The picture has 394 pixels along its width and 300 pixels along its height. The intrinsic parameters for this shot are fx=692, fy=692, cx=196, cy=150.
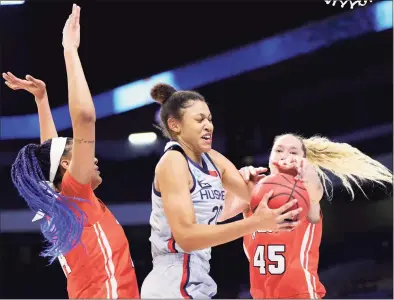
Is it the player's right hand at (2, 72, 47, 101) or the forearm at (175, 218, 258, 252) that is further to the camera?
the player's right hand at (2, 72, 47, 101)

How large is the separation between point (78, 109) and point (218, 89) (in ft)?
11.0

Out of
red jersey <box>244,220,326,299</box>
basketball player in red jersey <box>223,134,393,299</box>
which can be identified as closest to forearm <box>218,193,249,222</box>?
basketball player in red jersey <box>223,134,393,299</box>

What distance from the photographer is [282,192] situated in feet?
8.18

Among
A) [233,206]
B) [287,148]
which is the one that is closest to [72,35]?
[233,206]

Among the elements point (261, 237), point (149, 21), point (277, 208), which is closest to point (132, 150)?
point (149, 21)

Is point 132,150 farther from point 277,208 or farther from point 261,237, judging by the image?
point 277,208

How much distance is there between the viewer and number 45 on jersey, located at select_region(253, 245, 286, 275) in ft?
11.1

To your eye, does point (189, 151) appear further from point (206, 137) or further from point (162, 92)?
point (162, 92)

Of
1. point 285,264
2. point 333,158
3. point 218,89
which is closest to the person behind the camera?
point 285,264

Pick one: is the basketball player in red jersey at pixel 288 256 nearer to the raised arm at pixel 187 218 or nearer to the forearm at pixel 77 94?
the raised arm at pixel 187 218

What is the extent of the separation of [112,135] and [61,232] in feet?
10.1

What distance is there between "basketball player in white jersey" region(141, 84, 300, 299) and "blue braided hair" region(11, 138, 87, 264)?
312 mm

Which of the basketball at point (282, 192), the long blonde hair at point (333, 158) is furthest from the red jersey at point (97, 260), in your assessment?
the long blonde hair at point (333, 158)

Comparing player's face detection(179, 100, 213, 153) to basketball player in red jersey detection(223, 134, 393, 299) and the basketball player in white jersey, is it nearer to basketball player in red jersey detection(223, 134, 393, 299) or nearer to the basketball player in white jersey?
the basketball player in white jersey
